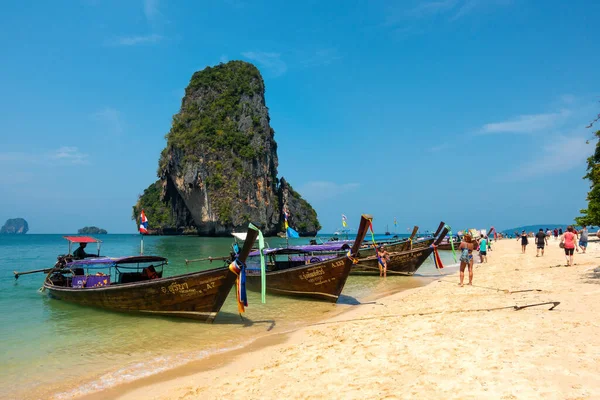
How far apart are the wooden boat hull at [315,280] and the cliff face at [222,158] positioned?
61738 millimetres

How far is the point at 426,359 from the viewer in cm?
505

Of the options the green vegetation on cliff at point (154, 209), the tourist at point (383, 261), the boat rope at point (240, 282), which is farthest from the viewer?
the green vegetation on cliff at point (154, 209)

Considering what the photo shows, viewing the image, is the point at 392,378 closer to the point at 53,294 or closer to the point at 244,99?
the point at 53,294

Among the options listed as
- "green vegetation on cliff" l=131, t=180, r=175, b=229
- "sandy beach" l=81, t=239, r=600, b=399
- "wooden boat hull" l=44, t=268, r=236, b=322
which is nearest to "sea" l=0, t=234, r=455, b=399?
"wooden boat hull" l=44, t=268, r=236, b=322

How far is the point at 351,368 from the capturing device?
17.0 feet

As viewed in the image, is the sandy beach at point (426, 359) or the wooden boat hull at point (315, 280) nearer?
Answer: the sandy beach at point (426, 359)

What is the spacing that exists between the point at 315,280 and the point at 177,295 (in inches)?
184

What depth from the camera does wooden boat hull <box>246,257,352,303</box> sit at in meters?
11.7

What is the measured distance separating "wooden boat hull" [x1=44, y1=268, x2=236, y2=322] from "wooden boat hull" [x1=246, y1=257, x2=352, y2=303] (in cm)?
350

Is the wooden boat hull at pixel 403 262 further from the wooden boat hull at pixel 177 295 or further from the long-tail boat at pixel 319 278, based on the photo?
the wooden boat hull at pixel 177 295

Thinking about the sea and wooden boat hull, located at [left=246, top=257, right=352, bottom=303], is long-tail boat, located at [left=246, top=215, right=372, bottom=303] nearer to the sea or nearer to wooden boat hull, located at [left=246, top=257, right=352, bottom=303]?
wooden boat hull, located at [left=246, top=257, right=352, bottom=303]

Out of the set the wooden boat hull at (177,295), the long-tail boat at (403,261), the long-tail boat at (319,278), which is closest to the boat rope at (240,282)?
the wooden boat hull at (177,295)

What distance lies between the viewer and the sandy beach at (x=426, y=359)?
4020 millimetres

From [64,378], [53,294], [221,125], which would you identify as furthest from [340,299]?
[221,125]
